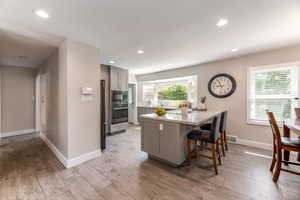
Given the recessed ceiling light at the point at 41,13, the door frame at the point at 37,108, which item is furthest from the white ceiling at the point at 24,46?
the door frame at the point at 37,108

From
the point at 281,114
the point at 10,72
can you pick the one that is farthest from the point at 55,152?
the point at 281,114

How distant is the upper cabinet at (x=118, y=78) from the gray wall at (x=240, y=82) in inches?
104

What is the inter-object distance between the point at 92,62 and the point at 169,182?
2731 mm

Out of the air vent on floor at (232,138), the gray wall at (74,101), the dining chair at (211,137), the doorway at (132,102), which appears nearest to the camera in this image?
the dining chair at (211,137)

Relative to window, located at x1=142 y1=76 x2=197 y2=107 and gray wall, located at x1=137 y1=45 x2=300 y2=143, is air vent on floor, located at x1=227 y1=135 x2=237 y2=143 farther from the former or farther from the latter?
window, located at x1=142 y1=76 x2=197 y2=107

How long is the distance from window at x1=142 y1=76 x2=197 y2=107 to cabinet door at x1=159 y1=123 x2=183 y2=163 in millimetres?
2514

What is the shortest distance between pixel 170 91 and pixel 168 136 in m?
3.35

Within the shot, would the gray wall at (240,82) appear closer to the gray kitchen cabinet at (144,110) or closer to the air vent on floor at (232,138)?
the air vent on floor at (232,138)

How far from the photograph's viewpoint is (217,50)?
3.19 meters

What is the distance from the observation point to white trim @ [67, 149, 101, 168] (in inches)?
98.2

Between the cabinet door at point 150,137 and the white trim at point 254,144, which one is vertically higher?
the cabinet door at point 150,137

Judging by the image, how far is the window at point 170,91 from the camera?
16.0 feet

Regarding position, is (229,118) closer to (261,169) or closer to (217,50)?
(261,169)

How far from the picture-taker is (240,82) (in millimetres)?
3668
